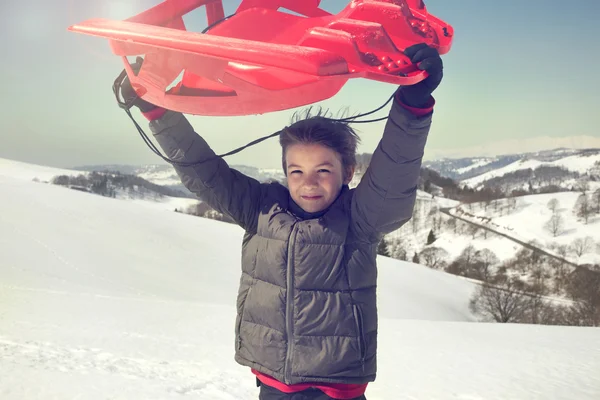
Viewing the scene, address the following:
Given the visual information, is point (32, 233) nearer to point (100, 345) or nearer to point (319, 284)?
point (100, 345)

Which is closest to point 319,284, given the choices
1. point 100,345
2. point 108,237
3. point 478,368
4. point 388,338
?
point 100,345

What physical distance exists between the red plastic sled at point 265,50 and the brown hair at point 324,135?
21cm

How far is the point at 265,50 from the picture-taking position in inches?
45.4

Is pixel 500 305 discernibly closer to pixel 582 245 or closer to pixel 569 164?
pixel 582 245

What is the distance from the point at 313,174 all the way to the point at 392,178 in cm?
30

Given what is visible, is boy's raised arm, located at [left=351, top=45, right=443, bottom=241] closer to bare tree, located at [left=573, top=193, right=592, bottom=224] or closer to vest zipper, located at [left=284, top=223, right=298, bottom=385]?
vest zipper, located at [left=284, top=223, right=298, bottom=385]

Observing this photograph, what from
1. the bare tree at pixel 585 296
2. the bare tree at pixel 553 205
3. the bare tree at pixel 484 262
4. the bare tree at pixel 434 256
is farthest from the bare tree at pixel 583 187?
the bare tree at pixel 585 296

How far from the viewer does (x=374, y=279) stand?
1.70 m

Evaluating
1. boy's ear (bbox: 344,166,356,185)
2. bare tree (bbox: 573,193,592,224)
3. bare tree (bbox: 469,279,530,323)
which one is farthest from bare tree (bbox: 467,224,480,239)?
boy's ear (bbox: 344,166,356,185)

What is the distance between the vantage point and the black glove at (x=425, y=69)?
1318 millimetres

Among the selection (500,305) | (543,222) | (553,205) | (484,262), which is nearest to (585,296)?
(500,305)

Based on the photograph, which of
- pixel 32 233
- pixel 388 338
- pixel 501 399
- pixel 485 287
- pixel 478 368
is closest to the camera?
pixel 501 399

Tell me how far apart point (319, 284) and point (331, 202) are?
321 mm

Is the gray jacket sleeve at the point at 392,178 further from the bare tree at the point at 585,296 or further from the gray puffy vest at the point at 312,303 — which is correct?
the bare tree at the point at 585,296
